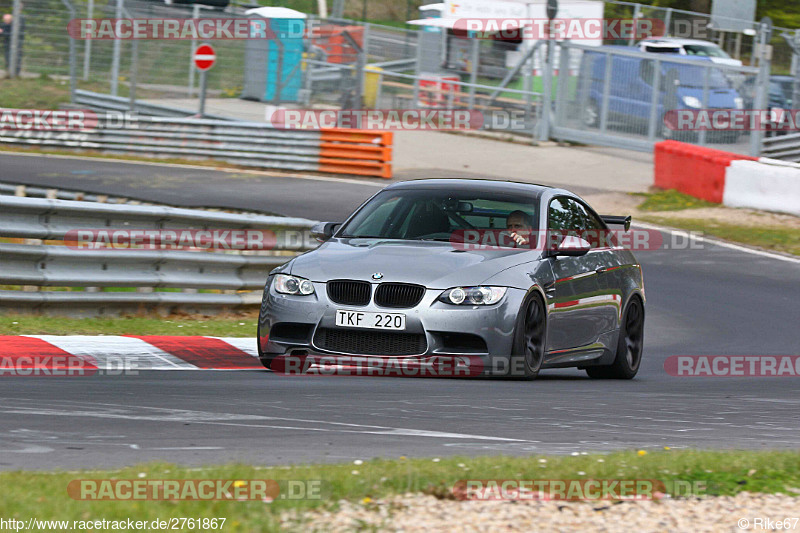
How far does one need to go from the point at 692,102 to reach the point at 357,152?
712 cm

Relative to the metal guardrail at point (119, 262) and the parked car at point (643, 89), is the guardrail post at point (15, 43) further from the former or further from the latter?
the metal guardrail at point (119, 262)

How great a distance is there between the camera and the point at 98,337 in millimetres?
9797

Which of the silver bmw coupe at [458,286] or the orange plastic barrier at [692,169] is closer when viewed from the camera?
the silver bmw coupe at [458,286]

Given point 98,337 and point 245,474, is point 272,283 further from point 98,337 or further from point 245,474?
point 245,474

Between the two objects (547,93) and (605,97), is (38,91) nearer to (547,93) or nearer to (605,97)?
(547,93)

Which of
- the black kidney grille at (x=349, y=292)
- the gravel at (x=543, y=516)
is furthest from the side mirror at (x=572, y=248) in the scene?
the gravel at (x=543, y=516)

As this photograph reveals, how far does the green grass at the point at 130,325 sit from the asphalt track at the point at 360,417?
1873 millimetres

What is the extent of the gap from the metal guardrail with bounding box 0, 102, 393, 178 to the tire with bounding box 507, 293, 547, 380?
57.0ft

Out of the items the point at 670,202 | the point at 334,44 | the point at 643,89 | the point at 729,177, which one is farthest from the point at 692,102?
the point at 334,44

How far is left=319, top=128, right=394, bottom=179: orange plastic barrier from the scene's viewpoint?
26109 mm

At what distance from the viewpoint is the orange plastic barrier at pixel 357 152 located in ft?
85.7

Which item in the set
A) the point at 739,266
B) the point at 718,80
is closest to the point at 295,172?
the point at 718,80

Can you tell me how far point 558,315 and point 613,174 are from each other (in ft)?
62.4

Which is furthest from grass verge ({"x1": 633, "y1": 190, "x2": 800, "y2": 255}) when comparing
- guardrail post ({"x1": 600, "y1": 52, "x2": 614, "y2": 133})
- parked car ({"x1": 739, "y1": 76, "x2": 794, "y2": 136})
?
guardrail post ({"x1": 600, "y1": 52, "x2": 614, "y2": 133})
